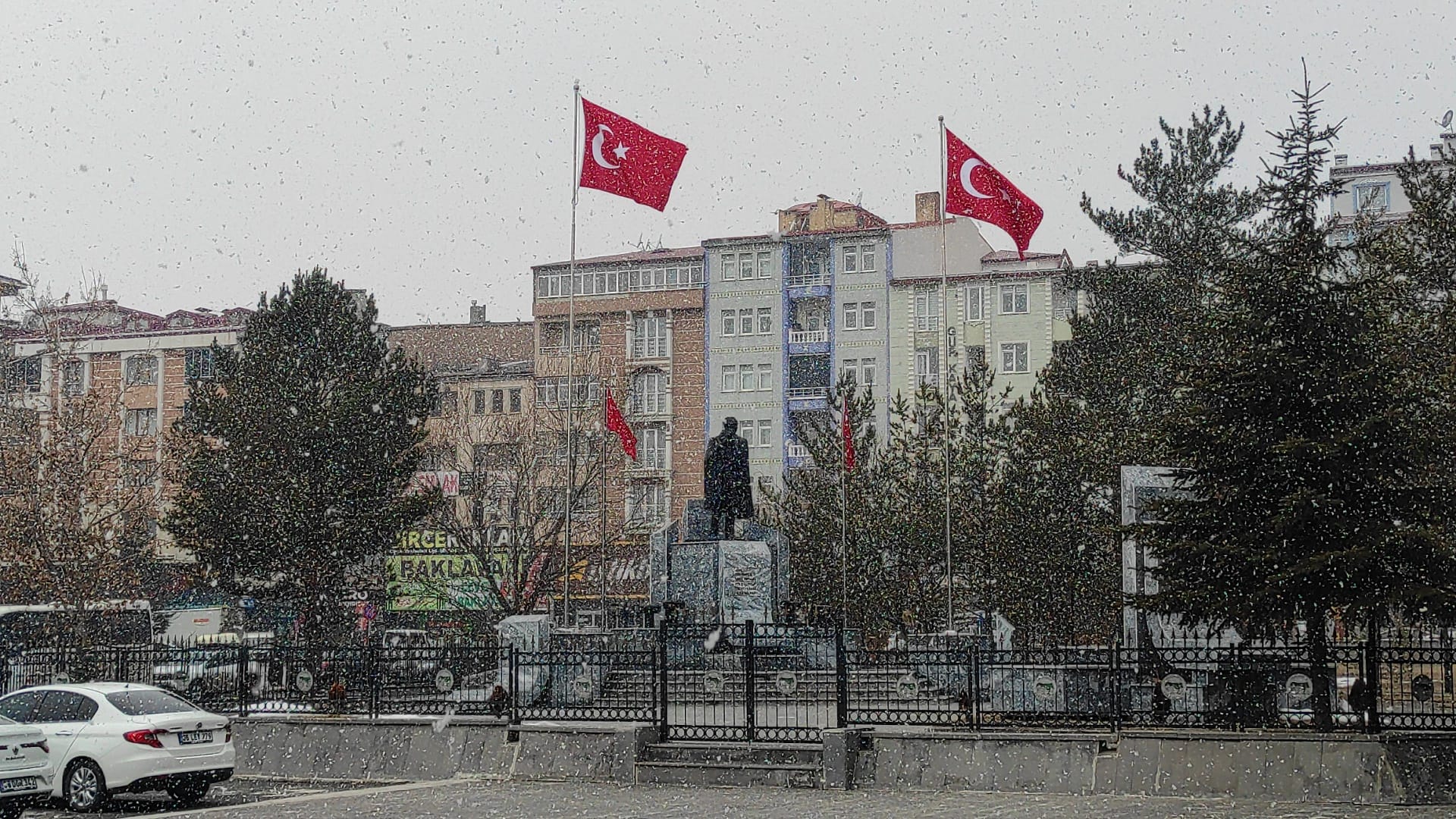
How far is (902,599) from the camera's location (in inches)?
1578

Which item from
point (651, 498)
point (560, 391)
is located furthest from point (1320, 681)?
point (651, 498)

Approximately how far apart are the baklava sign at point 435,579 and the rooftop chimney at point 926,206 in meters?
24.6

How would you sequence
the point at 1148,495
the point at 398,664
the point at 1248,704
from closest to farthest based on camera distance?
the point at 1248,704
the point at 398,664
the point at 1148,495

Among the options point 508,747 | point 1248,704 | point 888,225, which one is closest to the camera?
point 1248,704

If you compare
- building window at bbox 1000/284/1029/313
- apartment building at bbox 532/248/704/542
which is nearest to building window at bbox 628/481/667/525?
apartment building at bbox 532/248/704/542

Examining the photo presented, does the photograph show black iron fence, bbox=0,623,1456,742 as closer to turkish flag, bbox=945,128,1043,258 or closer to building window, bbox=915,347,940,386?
turkish flag, bbox=945,128,1043,258

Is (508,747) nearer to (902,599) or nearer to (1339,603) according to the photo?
(1339,603)

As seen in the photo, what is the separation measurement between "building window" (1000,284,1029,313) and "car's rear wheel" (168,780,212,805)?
5059cm

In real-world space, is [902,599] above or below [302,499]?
below

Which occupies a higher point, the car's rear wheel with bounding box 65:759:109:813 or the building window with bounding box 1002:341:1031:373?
the building window with bounding box 1002:341:1031:373

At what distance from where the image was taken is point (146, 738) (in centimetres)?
1641

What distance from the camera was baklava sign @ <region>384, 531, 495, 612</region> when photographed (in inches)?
1732

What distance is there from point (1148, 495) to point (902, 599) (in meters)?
19.0

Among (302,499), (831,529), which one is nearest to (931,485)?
(831,529)
